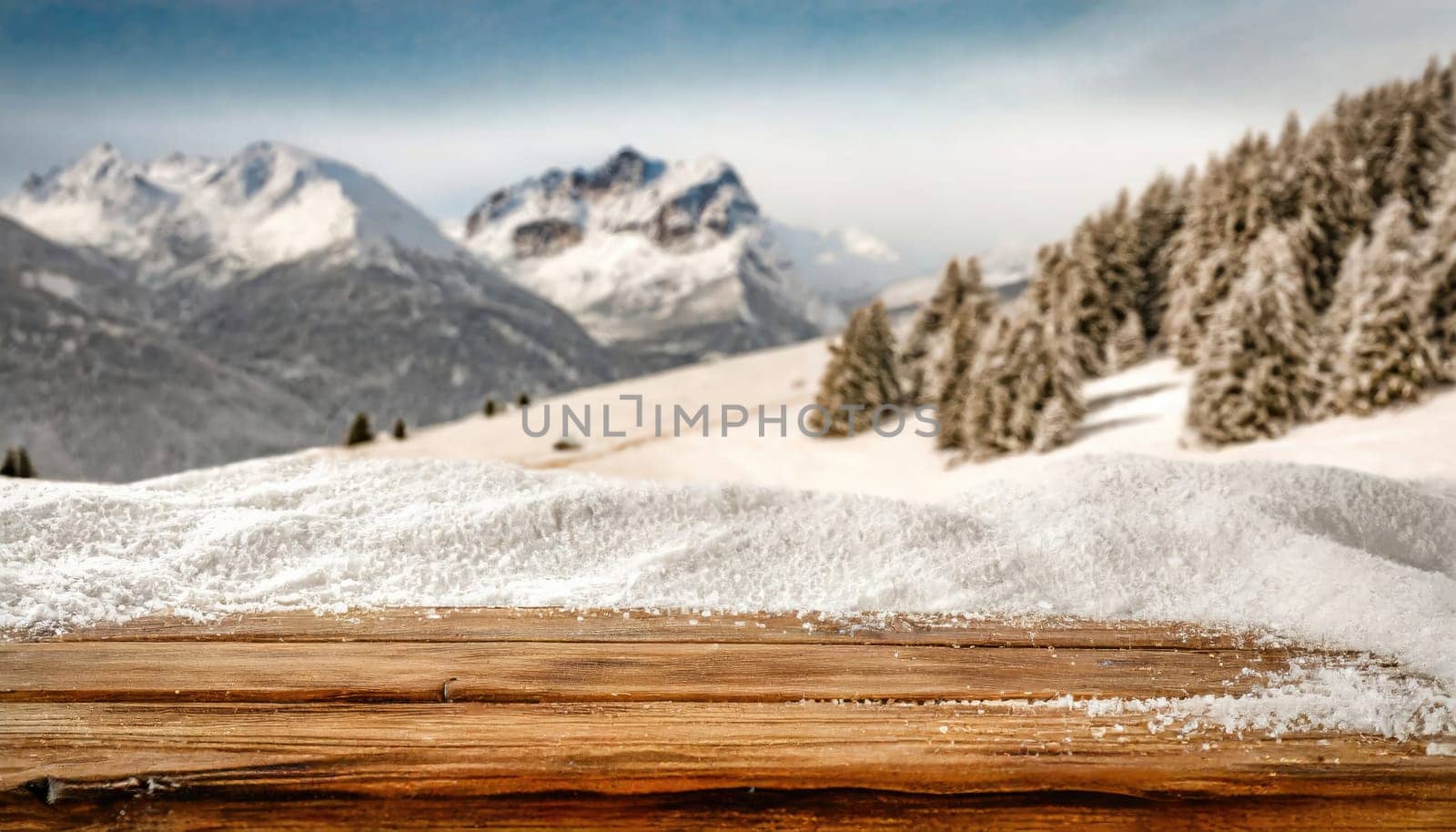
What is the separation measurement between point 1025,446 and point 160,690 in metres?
20.7

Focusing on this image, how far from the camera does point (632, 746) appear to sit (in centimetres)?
156

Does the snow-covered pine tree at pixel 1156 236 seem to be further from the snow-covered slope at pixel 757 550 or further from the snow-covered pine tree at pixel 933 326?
the snow-covered slope at pixel 757 550

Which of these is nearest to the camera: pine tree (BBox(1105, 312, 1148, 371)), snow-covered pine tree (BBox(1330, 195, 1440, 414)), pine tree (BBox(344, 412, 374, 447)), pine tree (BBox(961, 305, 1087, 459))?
snow-covered pine tree (BBox(1330, 195, 1440, 414))

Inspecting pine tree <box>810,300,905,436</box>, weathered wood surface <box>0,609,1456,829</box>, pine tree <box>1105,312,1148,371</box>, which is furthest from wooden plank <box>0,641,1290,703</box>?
pine tree <box>1105,312,1148,371</box>

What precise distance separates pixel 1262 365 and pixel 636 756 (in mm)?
19319

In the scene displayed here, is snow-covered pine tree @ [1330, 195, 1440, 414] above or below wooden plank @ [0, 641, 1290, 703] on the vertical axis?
above

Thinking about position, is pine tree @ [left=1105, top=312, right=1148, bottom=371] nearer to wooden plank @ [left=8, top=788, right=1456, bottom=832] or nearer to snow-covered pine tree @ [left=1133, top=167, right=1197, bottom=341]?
snow-covered pine tree @ [left=1133, top=167, right=1197, bottom=341]

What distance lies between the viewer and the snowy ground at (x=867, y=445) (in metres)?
13.1

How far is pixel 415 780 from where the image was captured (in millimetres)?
1447

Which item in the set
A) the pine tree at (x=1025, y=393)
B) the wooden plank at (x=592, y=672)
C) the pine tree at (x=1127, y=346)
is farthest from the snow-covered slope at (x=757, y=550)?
the pine tree at (x=1127, y=346)

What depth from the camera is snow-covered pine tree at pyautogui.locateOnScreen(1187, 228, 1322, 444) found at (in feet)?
55.2

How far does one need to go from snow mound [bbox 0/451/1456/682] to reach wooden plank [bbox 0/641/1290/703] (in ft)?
1.05

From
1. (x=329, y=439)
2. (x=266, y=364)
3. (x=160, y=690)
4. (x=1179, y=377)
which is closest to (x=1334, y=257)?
(x=1179, y=377)

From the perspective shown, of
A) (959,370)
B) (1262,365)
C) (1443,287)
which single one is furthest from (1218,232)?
(1262,365)
